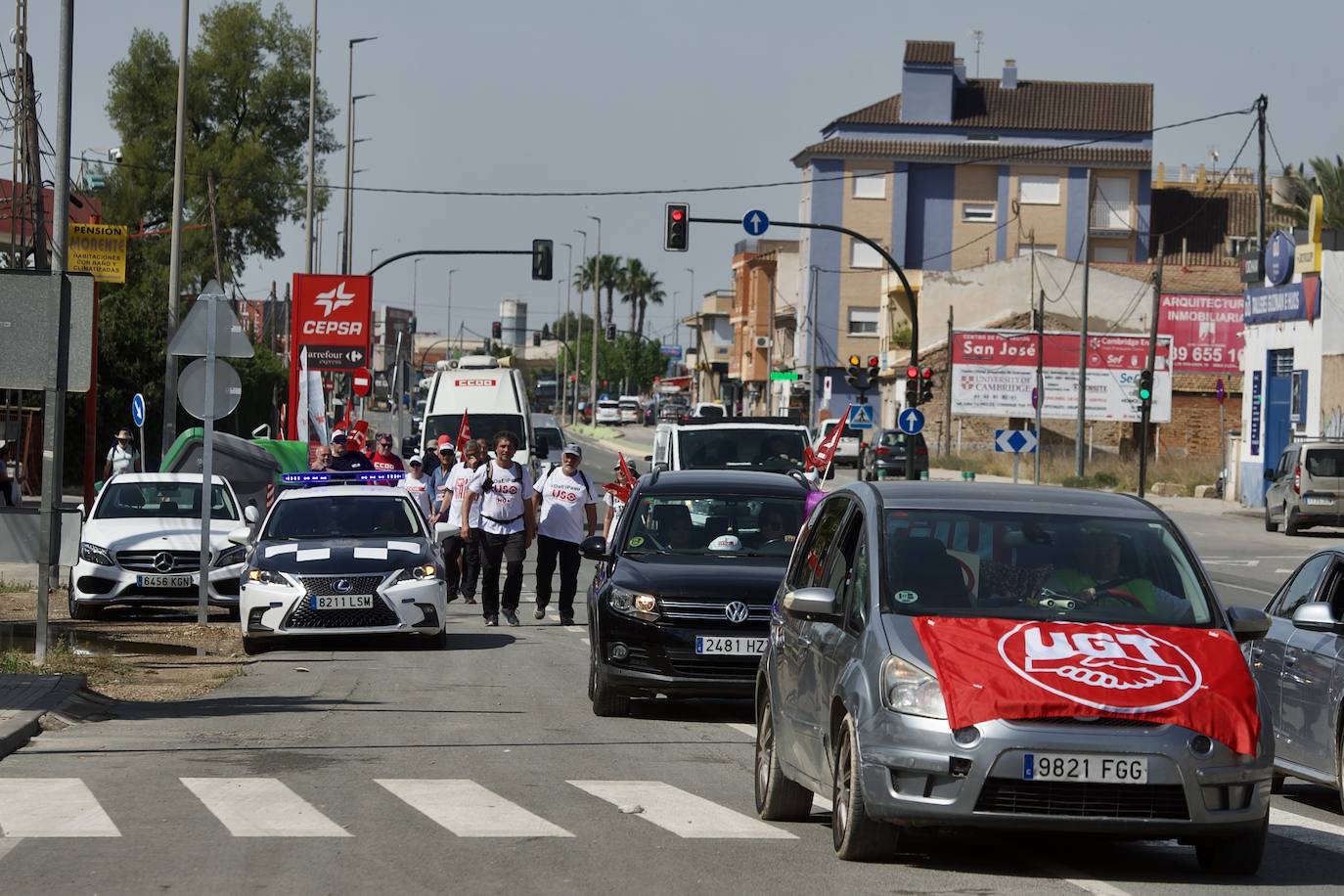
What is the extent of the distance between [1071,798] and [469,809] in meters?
3.05

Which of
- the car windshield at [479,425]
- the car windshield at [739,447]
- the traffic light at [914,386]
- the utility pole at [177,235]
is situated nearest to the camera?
the car windshield at [739,447]

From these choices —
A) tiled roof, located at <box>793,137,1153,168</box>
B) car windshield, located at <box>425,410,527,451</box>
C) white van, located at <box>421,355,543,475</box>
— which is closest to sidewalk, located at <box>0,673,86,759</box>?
car windshield, located at <box>425,410,527,451</box>

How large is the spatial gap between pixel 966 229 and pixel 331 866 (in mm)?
88151

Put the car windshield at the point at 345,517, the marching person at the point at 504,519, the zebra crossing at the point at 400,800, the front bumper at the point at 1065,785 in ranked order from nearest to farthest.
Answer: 1. the front bumper at the point at 1065,785
2. the zebra crossing at the point at 400,800
3. the car windshield at the point at 345,517
4. the marching person at the point at 504,519

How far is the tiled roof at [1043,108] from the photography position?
94750 mm

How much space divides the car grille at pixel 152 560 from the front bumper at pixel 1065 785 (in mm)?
14076

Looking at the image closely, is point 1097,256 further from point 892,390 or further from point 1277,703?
point 1277,703

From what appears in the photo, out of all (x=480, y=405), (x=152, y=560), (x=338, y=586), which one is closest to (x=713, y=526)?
(x=338, y=586)

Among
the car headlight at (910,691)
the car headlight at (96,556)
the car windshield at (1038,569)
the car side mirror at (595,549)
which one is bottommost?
the car headlight at (96,556)

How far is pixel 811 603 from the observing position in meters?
8.02

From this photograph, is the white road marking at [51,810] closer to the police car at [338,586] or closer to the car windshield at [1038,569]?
the car windshield at [1038,569]

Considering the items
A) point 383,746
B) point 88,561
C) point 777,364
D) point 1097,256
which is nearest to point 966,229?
point 1097,256

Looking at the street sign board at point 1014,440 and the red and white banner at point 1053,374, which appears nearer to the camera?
the street sign board at point 1014,440

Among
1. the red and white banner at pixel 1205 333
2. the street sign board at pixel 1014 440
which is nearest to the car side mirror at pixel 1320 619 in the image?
the street sign board at pixel 1014 440
